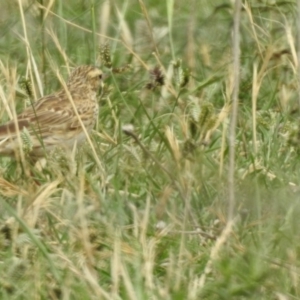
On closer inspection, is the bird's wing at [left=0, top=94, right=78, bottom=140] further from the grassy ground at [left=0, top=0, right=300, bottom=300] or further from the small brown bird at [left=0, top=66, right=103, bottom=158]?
the grassy ground at [left=0, top=0, right=300, bottom=300]

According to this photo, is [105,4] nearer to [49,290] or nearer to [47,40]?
[47,40]

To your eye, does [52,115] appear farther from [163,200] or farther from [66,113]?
[163,200]

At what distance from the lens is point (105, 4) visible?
26.8 ft

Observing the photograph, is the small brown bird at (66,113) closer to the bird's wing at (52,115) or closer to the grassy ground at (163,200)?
the bird's wing at (52,115)

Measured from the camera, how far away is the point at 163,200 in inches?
201

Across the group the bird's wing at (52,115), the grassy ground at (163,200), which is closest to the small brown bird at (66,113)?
the bird's wing at (52,115)

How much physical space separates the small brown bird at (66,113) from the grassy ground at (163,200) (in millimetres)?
121

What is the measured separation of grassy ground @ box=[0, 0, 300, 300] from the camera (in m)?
4.64

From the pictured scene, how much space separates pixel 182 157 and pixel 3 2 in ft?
10.9

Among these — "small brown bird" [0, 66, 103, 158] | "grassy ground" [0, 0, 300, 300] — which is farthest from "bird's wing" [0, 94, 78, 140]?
"grassy ground" [0, 0, 300, 300]

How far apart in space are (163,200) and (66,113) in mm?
2469

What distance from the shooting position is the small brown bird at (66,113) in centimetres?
703

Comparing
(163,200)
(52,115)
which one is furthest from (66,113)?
(163,200)

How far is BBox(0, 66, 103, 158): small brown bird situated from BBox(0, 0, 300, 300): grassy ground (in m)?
0.12
